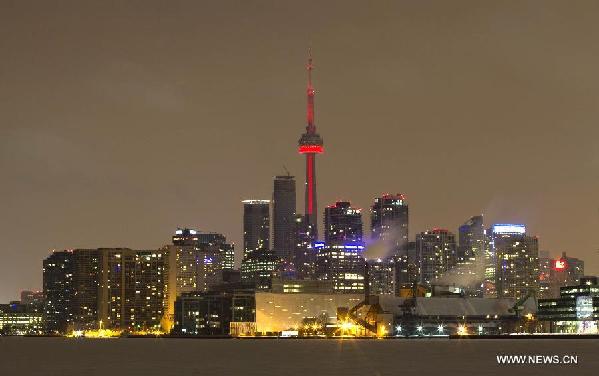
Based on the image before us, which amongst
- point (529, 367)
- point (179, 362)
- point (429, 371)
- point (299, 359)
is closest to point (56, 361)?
point (179, 362)

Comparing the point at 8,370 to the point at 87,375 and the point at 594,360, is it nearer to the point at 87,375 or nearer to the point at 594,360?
the point at 87,375

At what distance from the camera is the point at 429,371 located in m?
129

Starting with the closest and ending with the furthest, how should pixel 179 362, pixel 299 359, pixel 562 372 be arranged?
1. pixel 562 372
2. pixel 179 362
3. pixel 299 359

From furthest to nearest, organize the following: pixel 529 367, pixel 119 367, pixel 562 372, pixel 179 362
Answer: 1. pixel 179 362
2. pixel 119 367
3. pixel 529 367
4. pixel 562 372

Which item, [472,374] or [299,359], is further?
[299,359]

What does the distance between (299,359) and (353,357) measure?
8908mm

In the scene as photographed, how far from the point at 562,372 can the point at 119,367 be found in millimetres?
53883

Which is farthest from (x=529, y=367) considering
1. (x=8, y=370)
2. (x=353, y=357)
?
(x=8, y=370)

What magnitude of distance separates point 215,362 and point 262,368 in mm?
20024

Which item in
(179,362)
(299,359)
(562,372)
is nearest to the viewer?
(562,372)

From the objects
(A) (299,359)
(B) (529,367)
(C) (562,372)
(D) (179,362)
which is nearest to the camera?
(C) (562,372)

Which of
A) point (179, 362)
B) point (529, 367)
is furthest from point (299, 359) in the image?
point (529, 367)

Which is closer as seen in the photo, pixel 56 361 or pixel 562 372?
pixel 562 372

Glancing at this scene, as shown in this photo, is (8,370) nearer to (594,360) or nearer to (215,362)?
(215,362)
